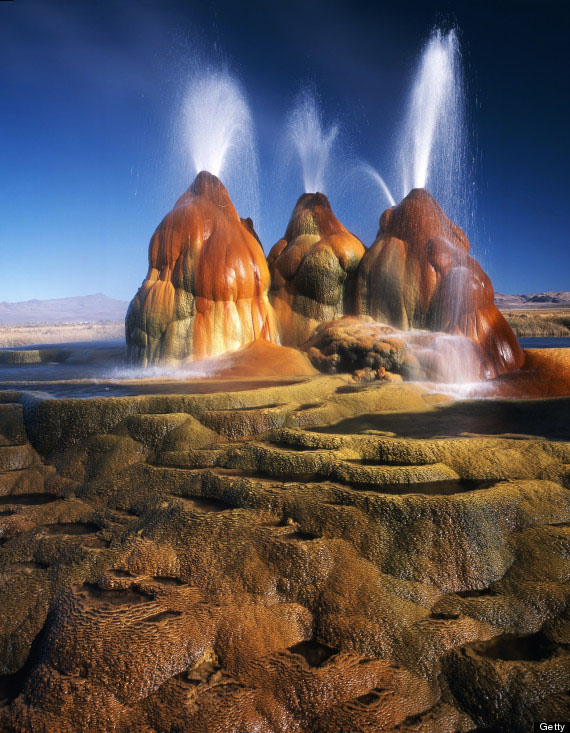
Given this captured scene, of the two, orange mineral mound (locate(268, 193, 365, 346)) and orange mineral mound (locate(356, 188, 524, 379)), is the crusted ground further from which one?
orange mineral mound (locate(268, 193, 365, 346))

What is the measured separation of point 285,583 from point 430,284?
842 centimetres

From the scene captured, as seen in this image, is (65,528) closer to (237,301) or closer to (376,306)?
(237,301)

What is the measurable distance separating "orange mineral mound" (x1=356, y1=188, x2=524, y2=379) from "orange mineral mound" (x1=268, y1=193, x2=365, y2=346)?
39 cm

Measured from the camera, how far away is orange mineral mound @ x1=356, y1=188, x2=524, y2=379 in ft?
31.7

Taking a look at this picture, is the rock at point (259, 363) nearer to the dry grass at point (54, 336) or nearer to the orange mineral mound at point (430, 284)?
the orange mineral mound at point (430, 284)

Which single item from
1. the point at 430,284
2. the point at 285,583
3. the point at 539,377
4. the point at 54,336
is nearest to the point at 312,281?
the point at 430,284

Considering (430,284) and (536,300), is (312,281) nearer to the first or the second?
(430,284)

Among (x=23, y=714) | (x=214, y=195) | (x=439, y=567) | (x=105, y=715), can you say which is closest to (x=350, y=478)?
(x=439, y=567)

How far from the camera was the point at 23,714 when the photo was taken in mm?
2479

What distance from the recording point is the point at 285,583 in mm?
3182

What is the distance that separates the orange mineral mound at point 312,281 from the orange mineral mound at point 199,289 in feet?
2.48

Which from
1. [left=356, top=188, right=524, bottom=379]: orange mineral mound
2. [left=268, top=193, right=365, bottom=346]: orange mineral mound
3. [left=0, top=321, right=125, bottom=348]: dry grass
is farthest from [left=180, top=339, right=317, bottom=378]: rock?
[left=0, top=321, right=125, bottom=348]: dry grass

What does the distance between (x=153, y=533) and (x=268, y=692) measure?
1493 mm

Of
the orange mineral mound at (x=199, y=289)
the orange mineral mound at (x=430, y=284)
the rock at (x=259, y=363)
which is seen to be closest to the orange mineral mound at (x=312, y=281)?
the orange mineral mound at (x=430, y=284)
